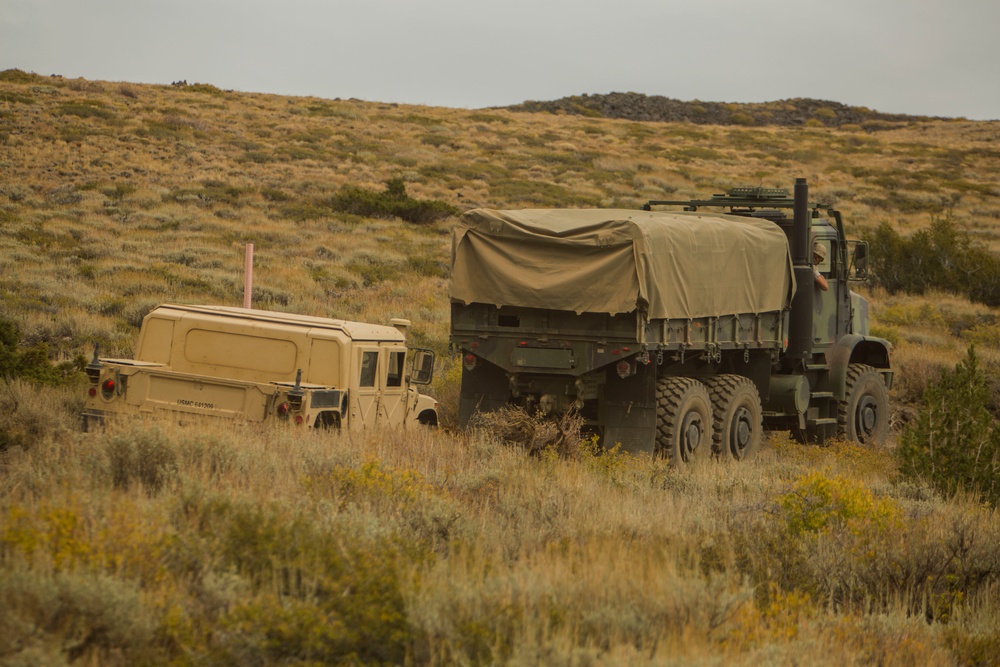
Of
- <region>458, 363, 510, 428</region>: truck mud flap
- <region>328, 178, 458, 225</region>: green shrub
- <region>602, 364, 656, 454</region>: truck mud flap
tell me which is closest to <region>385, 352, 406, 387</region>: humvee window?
<region>458, 363, 510, 428</region>: truck mud flap

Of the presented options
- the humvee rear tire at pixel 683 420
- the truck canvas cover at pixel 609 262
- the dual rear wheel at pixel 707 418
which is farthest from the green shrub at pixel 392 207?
the humvee rear tire at pixel 683 420

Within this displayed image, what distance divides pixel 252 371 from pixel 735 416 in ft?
17.8

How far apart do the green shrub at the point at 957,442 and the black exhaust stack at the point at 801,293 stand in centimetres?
344

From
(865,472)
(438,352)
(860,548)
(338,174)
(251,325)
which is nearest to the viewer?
(860,548)

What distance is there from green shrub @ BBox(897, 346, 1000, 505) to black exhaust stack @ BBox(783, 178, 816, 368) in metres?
3.44

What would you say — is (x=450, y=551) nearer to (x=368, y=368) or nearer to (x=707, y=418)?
(x=368, y=368)

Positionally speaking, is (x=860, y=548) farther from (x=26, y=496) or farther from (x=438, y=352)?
(x=438, y=352)

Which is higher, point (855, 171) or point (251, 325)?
point (855, 171)

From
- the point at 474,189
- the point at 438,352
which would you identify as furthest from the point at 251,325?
the point at 474,189

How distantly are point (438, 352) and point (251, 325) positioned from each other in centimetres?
785

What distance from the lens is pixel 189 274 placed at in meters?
22.5

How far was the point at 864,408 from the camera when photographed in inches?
587

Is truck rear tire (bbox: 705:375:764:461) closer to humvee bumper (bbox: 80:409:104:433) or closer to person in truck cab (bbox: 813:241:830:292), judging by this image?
person in truck cab (bbox: 813:241:830:292)

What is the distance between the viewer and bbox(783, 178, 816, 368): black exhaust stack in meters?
13.5
